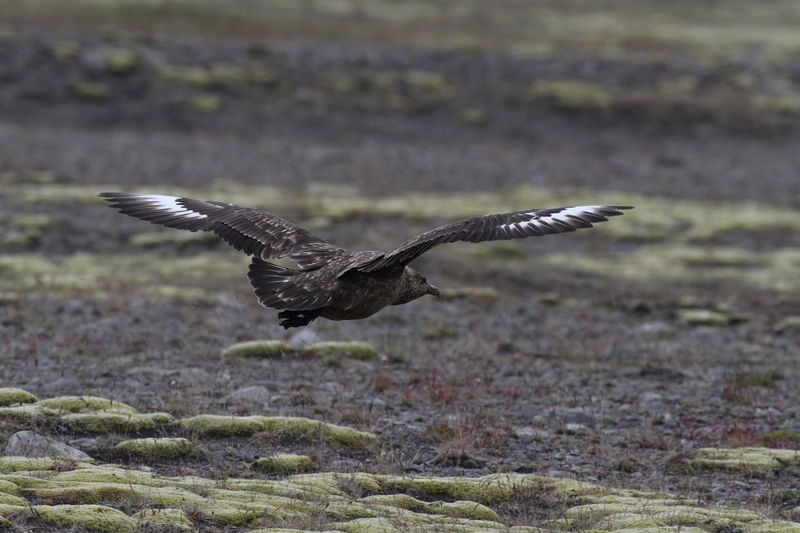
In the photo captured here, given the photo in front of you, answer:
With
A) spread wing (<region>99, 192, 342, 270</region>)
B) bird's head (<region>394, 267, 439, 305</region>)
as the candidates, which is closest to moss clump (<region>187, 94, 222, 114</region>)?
spread wing (<region>99, 192, 342, 270</region>)

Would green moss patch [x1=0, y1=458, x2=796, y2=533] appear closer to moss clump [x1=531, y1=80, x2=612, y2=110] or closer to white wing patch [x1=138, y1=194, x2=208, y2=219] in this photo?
white wing patch [x1=138, y1=194, x2=208, y2=219]

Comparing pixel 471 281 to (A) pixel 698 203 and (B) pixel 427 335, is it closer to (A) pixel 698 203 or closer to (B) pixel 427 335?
(B) pixel 427 335

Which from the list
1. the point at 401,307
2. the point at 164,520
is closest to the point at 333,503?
the point at 164,520

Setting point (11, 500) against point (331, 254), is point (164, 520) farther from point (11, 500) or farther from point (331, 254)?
point (331, 254)

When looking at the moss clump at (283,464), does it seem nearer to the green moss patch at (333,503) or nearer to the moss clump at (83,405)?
the green moss patch at (333,503)

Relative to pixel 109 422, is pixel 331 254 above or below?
above

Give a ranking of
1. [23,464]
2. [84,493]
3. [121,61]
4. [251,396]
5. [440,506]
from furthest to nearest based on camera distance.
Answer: [121,61], [251,396], [440,506], [23,464], [84,493]

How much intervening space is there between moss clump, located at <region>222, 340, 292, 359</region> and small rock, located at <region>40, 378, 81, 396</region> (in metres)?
2.50

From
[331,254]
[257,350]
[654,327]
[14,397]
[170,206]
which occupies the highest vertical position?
[170,206]

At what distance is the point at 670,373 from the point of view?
13.6 meters

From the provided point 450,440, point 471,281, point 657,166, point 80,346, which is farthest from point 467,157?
point 450,440

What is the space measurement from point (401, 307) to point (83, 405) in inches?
312

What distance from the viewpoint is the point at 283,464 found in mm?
9070

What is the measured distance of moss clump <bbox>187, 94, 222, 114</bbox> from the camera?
3472cm
